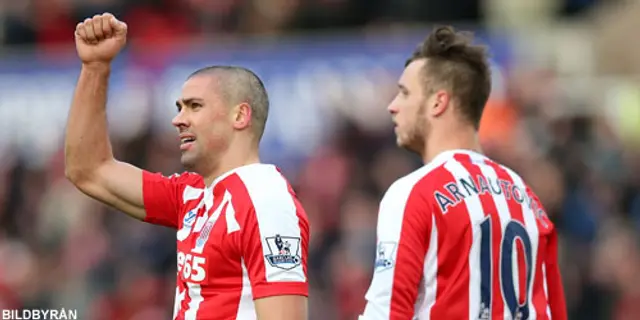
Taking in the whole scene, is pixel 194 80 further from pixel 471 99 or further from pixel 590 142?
pixel 590 142

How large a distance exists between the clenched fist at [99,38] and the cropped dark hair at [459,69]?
139cm

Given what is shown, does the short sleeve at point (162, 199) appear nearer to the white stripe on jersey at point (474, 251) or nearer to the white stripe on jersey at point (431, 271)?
the white stripe on jersey at point (431, 271)

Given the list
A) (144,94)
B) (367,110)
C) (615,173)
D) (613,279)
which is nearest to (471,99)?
(613,279)

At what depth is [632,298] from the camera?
442 inches

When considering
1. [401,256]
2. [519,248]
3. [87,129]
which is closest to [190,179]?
[87,129]

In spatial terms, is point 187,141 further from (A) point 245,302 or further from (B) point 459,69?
(B) point 459,69

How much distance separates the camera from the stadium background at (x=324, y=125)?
1205cm

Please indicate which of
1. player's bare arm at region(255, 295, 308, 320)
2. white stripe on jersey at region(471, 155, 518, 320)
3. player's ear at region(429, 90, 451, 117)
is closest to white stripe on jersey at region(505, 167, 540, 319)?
white stripe on jersey at region(471, 155, 518, 320)

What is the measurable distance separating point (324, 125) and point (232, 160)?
7.87 m

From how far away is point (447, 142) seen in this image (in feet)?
21.7

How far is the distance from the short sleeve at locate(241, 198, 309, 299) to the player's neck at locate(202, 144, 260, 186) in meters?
0.33

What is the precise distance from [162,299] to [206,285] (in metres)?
6.60

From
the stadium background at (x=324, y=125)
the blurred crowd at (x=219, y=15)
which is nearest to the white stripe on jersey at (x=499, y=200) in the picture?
the stadium background at (x=324, y=125)

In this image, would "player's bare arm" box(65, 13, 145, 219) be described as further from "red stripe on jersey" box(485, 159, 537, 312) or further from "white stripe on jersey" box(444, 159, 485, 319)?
"red stripe on jersey" box(485, 159, 537, 312)
